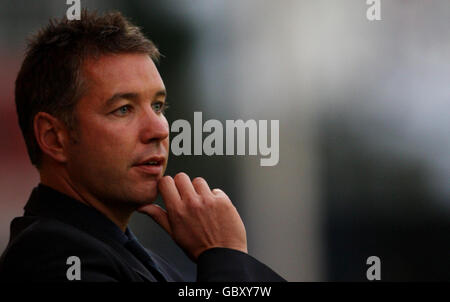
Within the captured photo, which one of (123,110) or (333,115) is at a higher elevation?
(333,115)

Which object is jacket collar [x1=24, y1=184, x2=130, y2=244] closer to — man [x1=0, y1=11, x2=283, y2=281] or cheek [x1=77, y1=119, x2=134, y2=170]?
man [x1=0, y1=11, x2=283, y2=281]

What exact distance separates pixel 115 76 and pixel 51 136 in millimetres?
300

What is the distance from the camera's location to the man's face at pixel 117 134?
1.99 m

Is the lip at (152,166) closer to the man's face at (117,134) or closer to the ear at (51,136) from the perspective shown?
the man's face at (117,134)

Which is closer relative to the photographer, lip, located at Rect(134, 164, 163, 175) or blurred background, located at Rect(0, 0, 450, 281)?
lip, located at Rect(134, 164, 163, 175)

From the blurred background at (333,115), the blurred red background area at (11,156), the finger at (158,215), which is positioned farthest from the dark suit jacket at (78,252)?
the blurred background at (333,115)

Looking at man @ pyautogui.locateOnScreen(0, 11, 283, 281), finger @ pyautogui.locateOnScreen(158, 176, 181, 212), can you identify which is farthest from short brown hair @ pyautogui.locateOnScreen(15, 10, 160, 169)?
finger @ pyautogui.locateOnScreen(158, 176, 181, 212)

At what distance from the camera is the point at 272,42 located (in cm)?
285

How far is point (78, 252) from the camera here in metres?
1.79

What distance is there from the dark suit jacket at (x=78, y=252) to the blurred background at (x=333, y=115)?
0.70 m

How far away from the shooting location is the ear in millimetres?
2027

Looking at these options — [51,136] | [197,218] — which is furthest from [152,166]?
[51,136]

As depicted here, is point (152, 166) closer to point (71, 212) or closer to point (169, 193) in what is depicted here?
point (169, 193)
